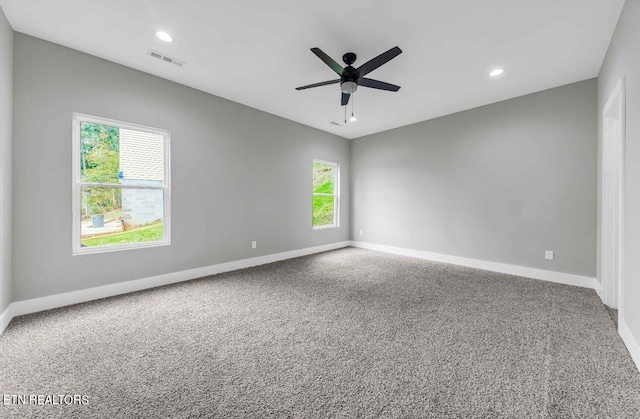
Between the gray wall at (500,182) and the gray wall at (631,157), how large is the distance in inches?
61.7

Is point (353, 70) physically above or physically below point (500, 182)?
above

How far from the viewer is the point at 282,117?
4844 millimetres

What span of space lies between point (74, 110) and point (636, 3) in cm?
504

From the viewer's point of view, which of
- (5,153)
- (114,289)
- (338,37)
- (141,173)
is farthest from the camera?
(141,173)

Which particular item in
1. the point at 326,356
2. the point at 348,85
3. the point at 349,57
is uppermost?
the point at 349,57

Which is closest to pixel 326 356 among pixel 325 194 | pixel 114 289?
pixel 114 289

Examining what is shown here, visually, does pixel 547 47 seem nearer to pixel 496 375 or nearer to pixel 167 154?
pixel 496 375

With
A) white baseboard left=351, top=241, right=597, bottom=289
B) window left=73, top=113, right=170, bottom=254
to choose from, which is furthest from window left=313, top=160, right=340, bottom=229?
window left=73, top=113, right=170, bottom=254

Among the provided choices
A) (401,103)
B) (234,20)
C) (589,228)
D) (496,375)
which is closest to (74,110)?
(234,20)

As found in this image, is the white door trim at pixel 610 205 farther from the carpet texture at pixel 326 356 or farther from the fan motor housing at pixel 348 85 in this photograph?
the fan motor housing at pixel 348 85

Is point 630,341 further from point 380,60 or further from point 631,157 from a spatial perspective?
point 380,60

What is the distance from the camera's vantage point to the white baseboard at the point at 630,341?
5.57 feet

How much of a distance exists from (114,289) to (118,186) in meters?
1.23

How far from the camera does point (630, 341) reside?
1.85 m
